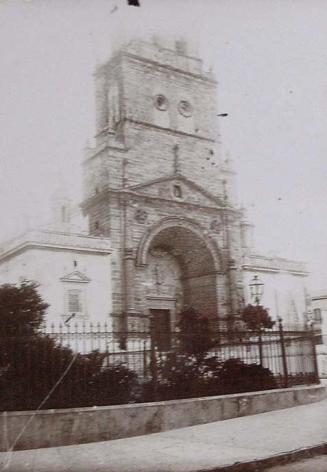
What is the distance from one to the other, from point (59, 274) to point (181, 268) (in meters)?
8.96

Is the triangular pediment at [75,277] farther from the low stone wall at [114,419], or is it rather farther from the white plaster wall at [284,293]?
the low stone wall at [114,419]

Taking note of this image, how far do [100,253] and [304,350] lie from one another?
42.7 feet

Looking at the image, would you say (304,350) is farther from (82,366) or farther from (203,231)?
(203,231)

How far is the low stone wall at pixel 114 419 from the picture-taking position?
6.21 metres

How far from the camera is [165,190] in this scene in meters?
25.8

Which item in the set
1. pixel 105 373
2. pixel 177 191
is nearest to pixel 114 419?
pixel 105 373

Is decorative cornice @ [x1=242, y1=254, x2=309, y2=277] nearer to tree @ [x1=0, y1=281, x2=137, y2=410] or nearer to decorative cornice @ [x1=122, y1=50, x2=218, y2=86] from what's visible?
decorative cornice @ [x1=122, y1=50, x2=218, y2=86]

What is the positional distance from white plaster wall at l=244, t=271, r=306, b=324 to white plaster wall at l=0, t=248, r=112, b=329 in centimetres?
871

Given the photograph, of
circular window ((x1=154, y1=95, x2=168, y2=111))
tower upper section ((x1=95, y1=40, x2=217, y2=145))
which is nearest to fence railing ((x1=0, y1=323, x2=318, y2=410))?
tower upper section ((x1=95, y1=40, x2=217, y2=145))

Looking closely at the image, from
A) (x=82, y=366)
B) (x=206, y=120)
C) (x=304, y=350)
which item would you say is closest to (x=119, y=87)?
(x=206, y=120)

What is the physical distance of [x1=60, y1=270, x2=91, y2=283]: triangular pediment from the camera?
20.4 metres

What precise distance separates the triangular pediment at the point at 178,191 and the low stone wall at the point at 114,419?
17.4 meters

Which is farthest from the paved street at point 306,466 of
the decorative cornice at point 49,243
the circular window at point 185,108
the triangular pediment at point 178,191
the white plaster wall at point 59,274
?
the circular window at point 185,108

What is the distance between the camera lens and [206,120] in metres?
28.6
